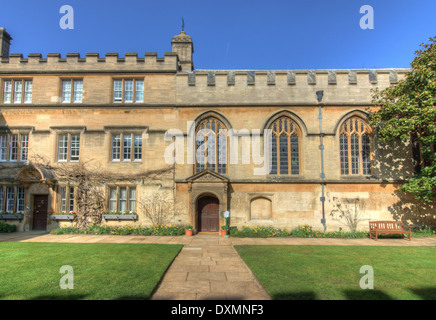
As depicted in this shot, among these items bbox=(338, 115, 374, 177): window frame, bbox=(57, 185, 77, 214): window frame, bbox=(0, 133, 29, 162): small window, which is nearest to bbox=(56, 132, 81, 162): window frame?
bbox=(57, 185, 77, 214): window frame

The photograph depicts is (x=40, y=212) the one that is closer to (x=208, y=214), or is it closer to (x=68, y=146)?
(x=68, y=146)

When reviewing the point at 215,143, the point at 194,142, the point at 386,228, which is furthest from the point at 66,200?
the point at 386,228

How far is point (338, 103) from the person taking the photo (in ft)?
52.3

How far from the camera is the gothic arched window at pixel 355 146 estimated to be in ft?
52.2

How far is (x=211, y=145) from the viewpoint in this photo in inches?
644

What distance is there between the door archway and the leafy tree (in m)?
10.2

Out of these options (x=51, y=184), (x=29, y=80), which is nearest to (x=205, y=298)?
(x=51, y=184)

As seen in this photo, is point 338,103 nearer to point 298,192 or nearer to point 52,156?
point 298,192

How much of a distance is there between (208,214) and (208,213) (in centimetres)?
6

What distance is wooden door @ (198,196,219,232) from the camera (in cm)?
1570

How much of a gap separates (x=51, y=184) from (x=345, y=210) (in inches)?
698

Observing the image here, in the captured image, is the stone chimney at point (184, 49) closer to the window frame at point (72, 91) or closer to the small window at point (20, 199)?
the window frame at point (72, 91)

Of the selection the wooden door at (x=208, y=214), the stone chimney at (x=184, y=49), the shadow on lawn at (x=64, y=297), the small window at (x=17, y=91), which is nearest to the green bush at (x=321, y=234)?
the wooden door at (x=208, y=214)

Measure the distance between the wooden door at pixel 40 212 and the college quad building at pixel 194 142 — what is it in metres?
0.07
